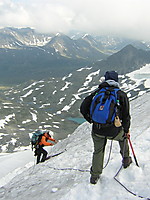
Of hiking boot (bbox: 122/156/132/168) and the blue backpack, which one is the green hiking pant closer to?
hiking boot (bbox: 122/156/132/168)

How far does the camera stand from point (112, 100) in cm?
632

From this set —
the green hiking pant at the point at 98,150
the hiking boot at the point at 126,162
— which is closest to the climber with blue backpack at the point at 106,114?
the green hiking pant at the point at 98,150

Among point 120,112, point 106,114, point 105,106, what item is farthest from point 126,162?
point 105,106

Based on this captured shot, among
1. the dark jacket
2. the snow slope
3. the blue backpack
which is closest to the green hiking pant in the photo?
the dark jacket

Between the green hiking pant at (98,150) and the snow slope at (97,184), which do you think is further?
the green hiking pant at (98,150)

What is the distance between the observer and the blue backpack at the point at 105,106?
20.6 ft

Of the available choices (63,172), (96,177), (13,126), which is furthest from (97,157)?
(13,126)

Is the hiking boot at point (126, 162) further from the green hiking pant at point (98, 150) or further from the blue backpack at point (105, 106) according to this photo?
the blue backpack at point (105, 106)

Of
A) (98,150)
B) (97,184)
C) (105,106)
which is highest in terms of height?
(105,106)

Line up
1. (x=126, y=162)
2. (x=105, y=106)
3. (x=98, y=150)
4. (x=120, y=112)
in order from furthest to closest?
(x=126, y=162) < (x=98, y=150) < (x=120, y=112) < (x=105, y=106)

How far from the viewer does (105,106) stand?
20.6 feet

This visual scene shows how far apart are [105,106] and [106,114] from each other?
0.26 metres

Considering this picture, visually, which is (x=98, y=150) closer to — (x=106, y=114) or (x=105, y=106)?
(x=106, y=114)

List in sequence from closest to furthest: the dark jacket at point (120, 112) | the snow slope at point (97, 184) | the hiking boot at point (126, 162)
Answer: the dark jacket at point (120, 112) < the snow slope at point (97, 184) < the hiking boot at point (126, 162)
